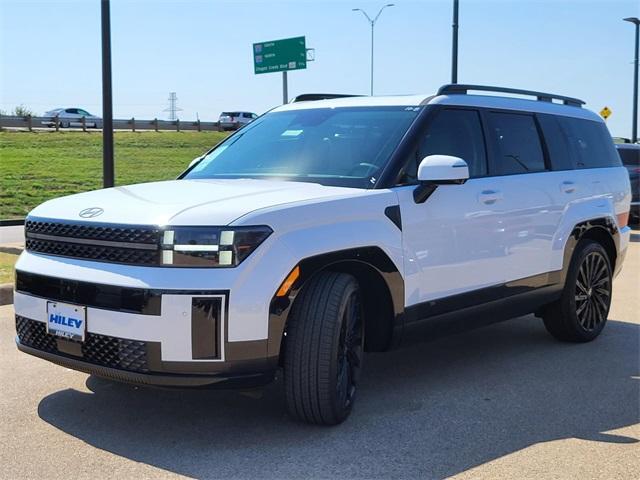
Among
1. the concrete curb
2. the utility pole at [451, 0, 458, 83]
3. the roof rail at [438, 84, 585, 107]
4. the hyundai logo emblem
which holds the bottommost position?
the concrete curb

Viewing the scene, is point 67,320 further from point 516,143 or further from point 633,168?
point 633,168

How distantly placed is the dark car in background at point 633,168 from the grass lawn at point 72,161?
1283 cm

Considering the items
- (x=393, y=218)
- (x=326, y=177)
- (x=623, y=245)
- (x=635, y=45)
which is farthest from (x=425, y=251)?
(x=635, y=45)

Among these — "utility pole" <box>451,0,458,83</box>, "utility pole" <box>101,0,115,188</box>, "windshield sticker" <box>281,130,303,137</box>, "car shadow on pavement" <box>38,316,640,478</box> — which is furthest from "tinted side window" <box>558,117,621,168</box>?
"utility pole" <box>451,0,458,83</box>

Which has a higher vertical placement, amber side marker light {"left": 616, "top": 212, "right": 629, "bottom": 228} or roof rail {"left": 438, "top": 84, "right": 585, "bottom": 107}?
roof rail {"left": 438, "top": 84, "right": 585, "bottom": 107}

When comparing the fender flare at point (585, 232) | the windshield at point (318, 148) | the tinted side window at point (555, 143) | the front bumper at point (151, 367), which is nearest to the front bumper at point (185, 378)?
the front bumper at point (151, 367)

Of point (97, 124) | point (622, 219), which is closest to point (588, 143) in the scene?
point (622, 219)

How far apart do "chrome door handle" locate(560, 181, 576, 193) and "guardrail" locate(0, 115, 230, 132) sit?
36.6 m

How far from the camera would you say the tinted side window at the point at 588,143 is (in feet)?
21.5

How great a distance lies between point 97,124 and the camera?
5000cm

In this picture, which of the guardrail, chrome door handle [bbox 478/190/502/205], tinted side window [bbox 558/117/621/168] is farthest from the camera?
the guardrail

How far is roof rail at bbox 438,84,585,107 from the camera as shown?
212 inches

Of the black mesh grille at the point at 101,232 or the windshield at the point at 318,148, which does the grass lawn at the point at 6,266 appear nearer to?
the windshield at the point at 318,148

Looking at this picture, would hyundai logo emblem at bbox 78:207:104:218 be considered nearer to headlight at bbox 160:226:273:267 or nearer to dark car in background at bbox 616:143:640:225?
headlight at bbox 160:226:273:267
